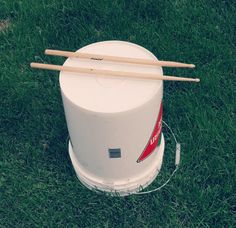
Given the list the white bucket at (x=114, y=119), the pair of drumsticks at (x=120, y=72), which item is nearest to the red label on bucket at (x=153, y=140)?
the white bucket at (x=114, y=119)

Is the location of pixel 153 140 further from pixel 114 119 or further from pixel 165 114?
pixel 165 114

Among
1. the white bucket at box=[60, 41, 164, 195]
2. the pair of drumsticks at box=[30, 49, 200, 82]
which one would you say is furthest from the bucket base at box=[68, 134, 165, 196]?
the pair of drumsticks at box=[30, 49, 200, 82]

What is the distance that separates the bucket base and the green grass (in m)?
0.04

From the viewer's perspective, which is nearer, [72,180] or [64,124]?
[72,180]

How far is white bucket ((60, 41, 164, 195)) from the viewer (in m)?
1.91

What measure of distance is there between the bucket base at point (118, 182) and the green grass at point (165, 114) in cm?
4

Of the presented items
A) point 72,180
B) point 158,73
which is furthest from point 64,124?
point 158,73

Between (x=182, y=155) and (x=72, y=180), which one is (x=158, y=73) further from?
(x=72, y=180)

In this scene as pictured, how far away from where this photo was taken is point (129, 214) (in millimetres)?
2266

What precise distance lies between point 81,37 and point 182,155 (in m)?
1.05

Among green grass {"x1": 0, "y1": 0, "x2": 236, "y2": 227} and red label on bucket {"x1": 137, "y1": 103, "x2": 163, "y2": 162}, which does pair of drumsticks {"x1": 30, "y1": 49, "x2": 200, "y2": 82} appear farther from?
green grass {"x1": 0, "y1": 0, "x2": 236, "y2": 227}

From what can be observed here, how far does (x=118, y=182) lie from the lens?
224 centimetres

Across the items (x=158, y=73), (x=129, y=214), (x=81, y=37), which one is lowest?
(x=129, y=214)

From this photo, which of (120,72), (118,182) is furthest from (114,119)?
(118,182)
